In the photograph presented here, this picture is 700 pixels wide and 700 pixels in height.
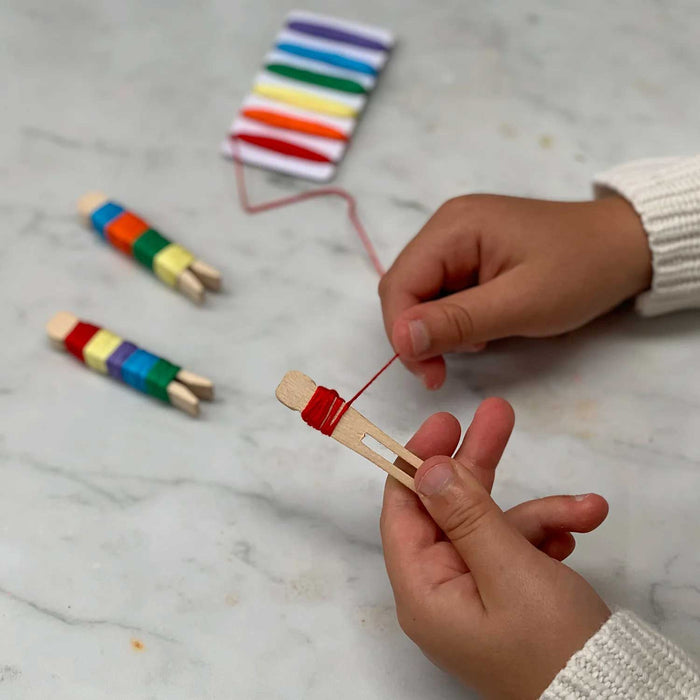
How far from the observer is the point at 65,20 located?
996 millimetres

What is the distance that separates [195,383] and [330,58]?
18.0 inches

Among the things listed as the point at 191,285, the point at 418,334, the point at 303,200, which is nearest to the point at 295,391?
the point at 418,334

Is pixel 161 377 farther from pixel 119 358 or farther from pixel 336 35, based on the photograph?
pixel 336 35

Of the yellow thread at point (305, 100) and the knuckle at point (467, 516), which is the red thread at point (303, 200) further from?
the knuckle at point (467, 516)

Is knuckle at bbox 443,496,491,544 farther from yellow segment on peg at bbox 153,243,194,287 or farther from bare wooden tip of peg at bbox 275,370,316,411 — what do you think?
yellow segment on peg at bbox 153,243,194,287

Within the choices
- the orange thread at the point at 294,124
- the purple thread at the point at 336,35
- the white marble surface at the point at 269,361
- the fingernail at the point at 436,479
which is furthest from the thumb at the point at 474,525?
the purple thread at the point at 336,35

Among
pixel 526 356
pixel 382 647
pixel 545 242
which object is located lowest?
pixel 382 647

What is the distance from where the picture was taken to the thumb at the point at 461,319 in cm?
66

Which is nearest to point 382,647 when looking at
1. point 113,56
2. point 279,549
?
point 279,549

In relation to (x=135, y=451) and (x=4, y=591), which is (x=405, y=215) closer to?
(x=135, y=451)

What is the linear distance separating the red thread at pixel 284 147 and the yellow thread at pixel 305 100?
59mm

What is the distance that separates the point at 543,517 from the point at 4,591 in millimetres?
426

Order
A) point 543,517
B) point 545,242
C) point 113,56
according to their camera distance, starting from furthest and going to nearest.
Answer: point 113,56
point 545,242
point 543,517

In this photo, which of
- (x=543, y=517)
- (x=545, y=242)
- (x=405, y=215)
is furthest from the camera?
(x=405, y=215)
